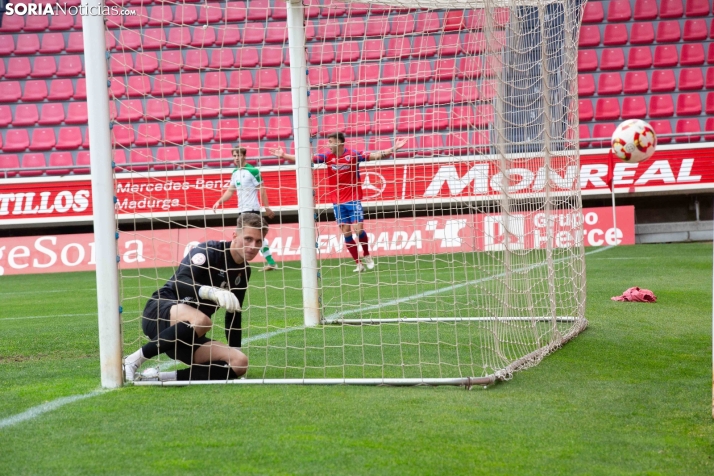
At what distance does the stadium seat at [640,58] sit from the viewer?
59.3ft

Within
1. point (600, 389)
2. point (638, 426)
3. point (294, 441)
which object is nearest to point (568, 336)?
point (600, 389)

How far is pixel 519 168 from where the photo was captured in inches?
223

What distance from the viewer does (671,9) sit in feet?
60.2

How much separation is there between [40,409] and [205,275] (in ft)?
3.73

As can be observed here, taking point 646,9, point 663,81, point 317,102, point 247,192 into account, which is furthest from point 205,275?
A: point 646,9

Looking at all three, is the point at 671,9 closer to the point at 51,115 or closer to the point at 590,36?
the point at 590,36

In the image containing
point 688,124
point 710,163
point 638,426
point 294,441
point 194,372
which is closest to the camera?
point 294,441

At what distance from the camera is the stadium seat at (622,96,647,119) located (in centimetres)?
1755

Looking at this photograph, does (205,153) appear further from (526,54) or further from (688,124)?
(526,54)

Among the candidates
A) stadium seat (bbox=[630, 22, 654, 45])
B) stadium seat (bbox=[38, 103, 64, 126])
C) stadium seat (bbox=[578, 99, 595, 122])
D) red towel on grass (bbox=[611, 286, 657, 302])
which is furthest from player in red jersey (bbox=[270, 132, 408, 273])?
stadium seat (bbox=[630, 22, 654, 45])

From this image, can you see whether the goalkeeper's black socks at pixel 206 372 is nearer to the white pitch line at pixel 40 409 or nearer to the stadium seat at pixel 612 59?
the white pitch line at pixel 40 409

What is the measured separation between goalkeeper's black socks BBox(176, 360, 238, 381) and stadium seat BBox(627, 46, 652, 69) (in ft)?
Answer: 50.9

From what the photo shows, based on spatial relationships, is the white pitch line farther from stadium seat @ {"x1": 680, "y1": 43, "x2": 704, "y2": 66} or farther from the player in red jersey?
stadium seat @ {"x1": 680, "y1": 43, "x2": 704, "y2": 66}

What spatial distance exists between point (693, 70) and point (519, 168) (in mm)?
13812
